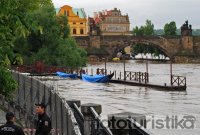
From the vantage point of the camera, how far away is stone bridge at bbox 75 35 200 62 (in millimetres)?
139225

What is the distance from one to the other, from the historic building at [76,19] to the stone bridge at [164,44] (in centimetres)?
1846

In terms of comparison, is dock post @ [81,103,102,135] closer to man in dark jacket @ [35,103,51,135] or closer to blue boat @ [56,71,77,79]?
man in dark jacket @ [35,103,51,135]

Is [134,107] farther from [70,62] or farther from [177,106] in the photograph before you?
[70,62]

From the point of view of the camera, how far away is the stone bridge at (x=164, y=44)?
457 ft

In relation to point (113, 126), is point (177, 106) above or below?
below

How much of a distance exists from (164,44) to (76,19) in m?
31.8

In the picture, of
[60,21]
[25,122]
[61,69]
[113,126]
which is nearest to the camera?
[113,126]

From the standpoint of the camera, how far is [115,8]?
189875 millimetres

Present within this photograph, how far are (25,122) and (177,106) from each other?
18.8 meters

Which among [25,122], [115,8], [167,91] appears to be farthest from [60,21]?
[115,8]

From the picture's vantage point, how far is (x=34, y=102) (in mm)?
17312

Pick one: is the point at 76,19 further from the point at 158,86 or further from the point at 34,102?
the point at 34,102

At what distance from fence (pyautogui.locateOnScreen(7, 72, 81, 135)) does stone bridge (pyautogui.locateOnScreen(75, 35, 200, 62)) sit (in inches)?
4630

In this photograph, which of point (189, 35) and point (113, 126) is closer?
point (113, 126)
